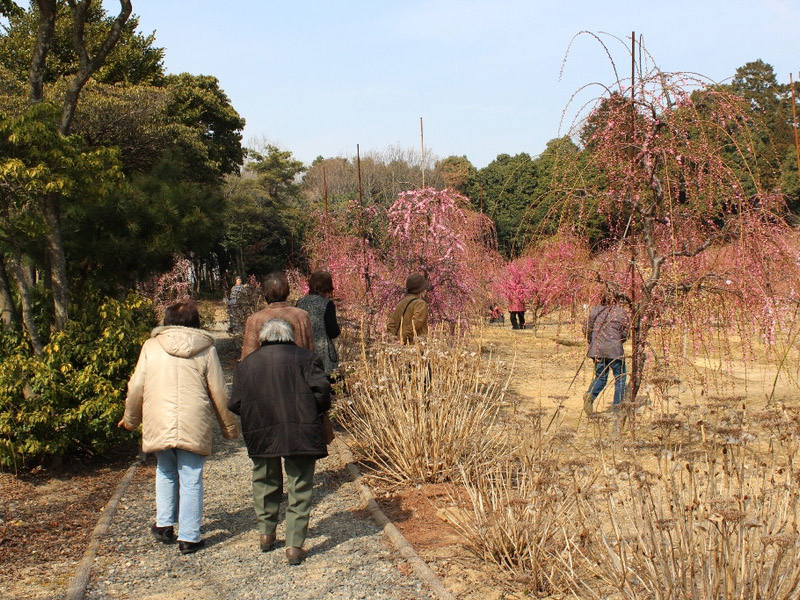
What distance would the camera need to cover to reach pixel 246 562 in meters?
4.91

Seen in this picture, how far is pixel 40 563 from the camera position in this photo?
5102mm

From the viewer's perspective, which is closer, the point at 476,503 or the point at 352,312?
the point at 476,503

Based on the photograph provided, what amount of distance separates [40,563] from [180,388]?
Result: 4.60 ft

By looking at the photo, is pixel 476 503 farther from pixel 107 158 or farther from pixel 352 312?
pixel 352 312

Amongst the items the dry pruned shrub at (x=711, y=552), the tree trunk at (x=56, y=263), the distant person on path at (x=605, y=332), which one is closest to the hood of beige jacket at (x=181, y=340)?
the distant person on path at (x=605, y=332)

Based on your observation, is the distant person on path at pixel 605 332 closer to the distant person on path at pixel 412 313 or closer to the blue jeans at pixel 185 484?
the distant person on path at pixel 412 313

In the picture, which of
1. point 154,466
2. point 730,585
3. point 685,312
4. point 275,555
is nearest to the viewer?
point 730,585

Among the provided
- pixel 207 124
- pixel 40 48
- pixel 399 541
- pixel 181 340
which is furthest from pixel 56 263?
pixel 207 124

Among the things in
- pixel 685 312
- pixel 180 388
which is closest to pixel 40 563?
pixel 180 388

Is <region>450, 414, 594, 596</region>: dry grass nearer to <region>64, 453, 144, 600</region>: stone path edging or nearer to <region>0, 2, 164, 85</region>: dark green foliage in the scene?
<region>64, 453, 144, 600</region>: stone path edging

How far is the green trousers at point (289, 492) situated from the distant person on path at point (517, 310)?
730 inches

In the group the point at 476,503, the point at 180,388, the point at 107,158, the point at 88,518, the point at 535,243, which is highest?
the point at 107,158

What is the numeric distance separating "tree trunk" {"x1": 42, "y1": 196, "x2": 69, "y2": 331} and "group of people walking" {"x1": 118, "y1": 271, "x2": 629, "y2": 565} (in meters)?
2.90

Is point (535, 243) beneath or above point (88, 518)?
above
